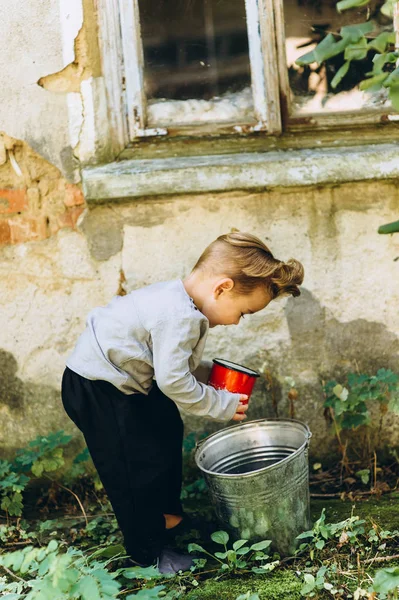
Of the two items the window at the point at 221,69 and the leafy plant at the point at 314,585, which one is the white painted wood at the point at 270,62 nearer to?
the window at the point at 221,69

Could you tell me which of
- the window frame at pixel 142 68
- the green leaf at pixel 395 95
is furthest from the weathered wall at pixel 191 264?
the green leaf at pixel 395 95

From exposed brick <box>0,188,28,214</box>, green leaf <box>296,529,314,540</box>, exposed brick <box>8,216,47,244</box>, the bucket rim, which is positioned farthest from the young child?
exposed brick <box>0,188,28,214</box>

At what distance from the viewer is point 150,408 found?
8.52 feet

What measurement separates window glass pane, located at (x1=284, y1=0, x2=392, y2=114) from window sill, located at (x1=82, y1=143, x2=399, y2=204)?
0.29m

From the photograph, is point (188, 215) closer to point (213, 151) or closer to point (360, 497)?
point (213, 151)

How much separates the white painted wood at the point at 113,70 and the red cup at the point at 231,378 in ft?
3.91

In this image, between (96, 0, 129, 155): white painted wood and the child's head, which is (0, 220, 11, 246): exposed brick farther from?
the child's head

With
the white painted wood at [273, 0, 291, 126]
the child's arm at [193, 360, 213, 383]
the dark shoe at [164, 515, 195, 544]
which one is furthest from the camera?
the white painted wood at [273, 0, 291, 126]

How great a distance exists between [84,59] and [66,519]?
2055 millimetres

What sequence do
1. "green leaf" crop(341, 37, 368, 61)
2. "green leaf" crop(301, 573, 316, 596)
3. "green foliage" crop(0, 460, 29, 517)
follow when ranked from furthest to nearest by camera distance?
"green foliage" crop(0, 460, 29, 517)
"green leaf" crop(301, 573, 316, 596)
"green leaf" crop(341, 37, 368, 61)

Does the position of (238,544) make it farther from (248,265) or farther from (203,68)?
(203,68)

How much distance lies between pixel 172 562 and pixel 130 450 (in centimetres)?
45

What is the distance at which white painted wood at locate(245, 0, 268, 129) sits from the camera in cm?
315

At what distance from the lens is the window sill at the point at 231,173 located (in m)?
3.01
